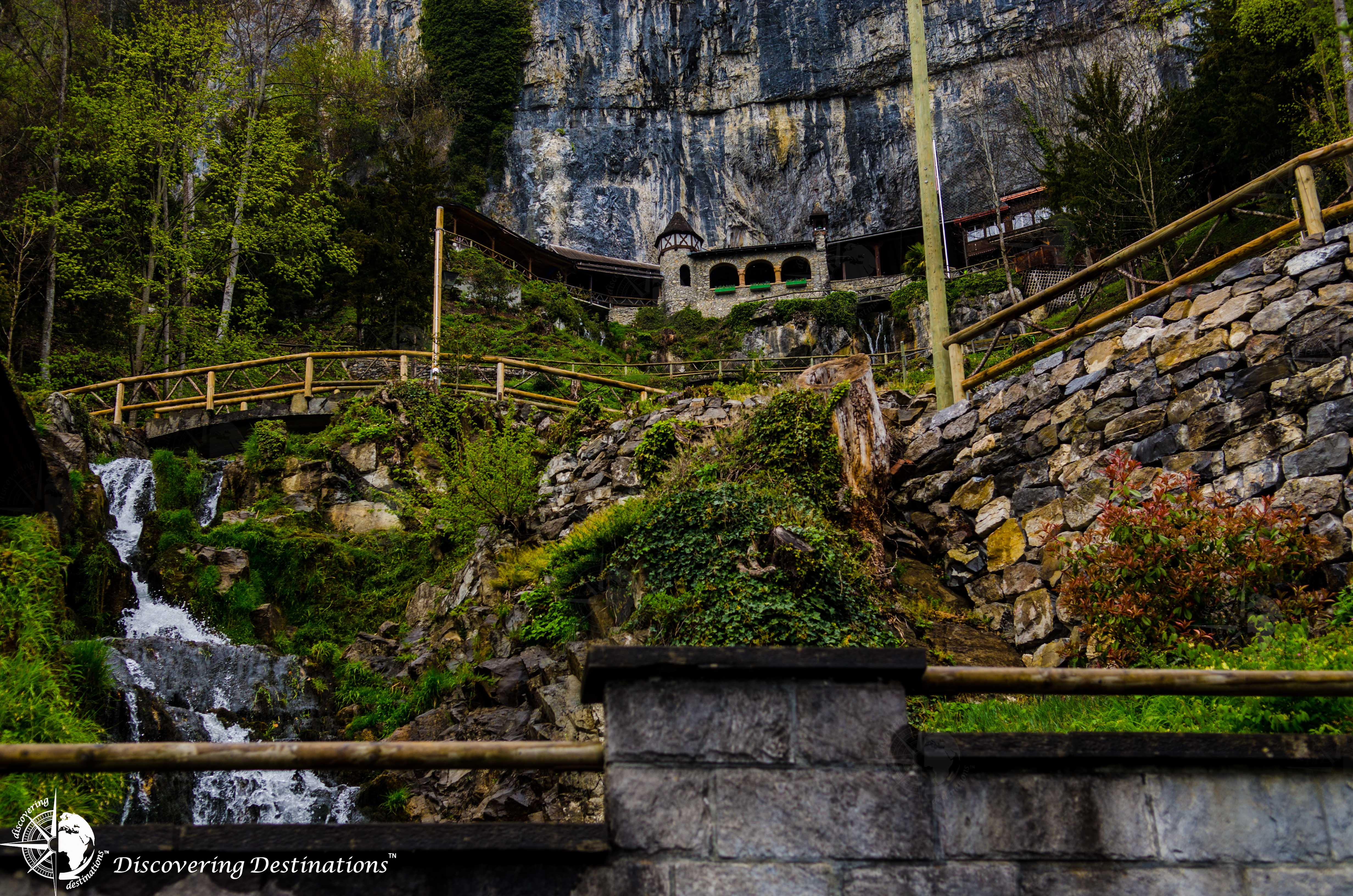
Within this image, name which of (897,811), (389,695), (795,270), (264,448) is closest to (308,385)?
(264,448)

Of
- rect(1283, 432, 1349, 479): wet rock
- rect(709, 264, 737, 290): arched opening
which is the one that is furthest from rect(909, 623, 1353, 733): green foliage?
Result: rect(709, 264, 737, 290): arched opening

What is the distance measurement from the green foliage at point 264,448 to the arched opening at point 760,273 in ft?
113

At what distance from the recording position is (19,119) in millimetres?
23281

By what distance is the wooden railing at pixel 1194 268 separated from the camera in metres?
6.95

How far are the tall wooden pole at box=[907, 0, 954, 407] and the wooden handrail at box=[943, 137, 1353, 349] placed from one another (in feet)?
0.92

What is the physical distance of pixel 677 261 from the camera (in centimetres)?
4641

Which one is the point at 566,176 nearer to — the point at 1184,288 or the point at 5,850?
the point at 1184,288

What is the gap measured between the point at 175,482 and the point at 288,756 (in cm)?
1308

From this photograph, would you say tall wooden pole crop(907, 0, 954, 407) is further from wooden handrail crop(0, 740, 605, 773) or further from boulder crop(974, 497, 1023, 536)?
wooden handrail crop(0, 740, 605, 773)

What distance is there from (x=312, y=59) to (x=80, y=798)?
40042 mm

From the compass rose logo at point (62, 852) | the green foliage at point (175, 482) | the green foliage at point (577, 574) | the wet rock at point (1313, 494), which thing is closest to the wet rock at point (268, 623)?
the green foliage at point (175, 482)

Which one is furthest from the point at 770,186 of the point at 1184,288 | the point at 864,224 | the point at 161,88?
the point at 1184,288

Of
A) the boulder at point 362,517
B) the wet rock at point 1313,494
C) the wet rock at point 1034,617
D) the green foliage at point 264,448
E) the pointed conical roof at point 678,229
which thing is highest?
the pointed conical roof at point 678,229

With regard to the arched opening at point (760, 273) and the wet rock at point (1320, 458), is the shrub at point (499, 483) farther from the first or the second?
the arched opening at point (760, 273)
